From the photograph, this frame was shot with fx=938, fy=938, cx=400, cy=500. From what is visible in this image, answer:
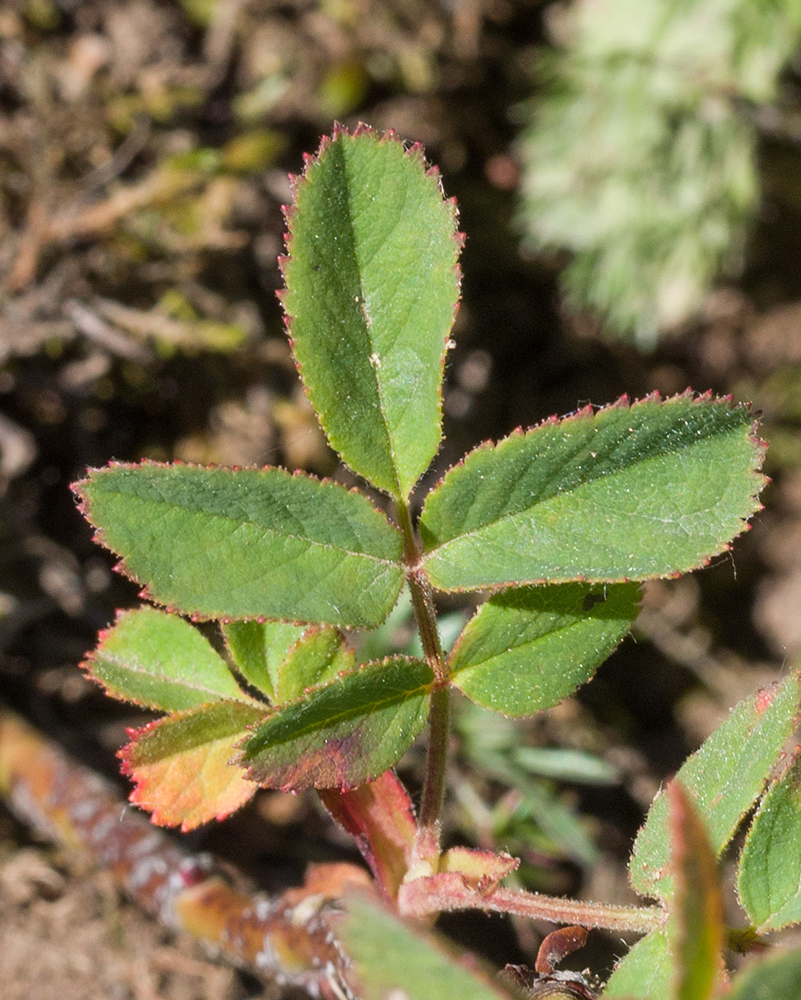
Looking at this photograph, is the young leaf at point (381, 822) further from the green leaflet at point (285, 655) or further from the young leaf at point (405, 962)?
the young leaf at point (405, 962)

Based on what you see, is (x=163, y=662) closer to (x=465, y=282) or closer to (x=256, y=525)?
(x=256, y=525)

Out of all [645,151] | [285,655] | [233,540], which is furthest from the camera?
[645,151]

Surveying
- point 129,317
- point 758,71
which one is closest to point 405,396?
point 129,317

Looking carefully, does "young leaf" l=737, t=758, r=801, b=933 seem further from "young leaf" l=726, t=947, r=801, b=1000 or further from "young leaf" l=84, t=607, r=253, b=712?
"young leaf" l=84, t=607, r=253, b=712

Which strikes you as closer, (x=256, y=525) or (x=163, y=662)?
(x=256, y=525)

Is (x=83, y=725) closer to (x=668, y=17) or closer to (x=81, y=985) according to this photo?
(x=81, y=985)

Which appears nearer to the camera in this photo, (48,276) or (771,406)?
(48,276)

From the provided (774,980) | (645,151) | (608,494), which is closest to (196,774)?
(608,494)
